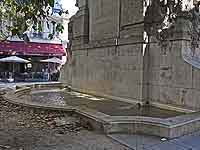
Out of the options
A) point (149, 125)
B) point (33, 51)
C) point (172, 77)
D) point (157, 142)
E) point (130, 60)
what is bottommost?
point (157, 142)

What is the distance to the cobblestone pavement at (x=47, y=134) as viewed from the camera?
5.05m

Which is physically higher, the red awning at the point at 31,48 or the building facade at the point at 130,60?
the red awning at the point at 31,48

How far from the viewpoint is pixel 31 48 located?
29781 mm

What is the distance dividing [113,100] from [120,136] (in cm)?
474

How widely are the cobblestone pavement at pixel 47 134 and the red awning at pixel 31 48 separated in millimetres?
21581

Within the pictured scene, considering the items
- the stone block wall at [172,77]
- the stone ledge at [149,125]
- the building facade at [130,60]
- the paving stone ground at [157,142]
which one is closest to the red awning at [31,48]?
the building facade at [130,60]

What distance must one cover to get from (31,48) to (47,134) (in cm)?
2509

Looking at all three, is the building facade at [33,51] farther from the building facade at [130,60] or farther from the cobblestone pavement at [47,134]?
the cobblestone pavement at [47,134]

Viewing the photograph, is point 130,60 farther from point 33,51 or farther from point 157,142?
point 33,51

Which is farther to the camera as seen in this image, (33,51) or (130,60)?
(33,51)

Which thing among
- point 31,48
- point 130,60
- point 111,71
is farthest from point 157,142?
point 31,48

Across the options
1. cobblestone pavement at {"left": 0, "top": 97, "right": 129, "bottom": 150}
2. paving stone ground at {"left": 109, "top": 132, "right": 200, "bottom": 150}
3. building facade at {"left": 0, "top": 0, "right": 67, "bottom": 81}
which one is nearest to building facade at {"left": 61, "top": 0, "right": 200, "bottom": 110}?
paving stone ground at {"left": 109, "top": 132, "right": 200, "bottom": 150}

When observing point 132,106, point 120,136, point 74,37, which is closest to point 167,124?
point 120,136

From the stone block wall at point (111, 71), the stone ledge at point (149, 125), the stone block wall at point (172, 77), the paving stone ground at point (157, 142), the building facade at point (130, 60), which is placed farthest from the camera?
the stone block wall at point (111, 71)
